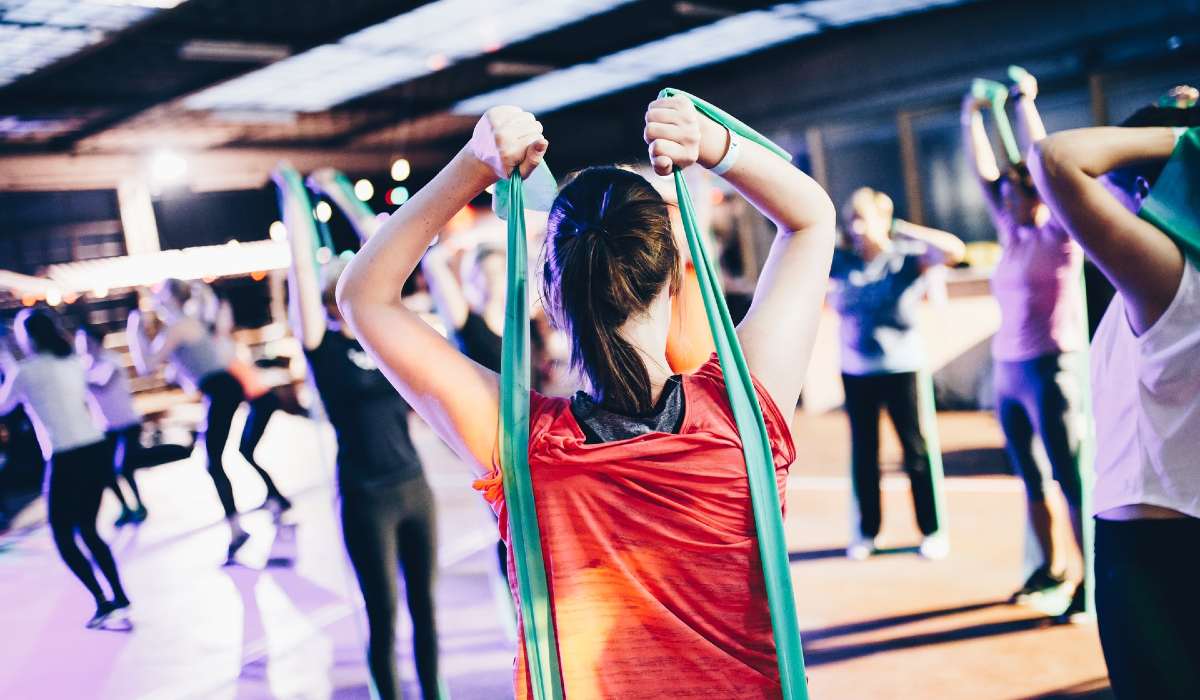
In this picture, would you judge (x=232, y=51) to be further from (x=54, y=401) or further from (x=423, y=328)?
(x=423, y=328)

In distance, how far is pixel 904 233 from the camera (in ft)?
12.6

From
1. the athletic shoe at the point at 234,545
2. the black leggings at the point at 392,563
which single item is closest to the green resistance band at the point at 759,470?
the black leggings at the point at 392,563

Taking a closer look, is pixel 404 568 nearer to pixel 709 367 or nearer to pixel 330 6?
pixel 709 367

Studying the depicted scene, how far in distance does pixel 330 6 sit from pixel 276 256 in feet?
8.64

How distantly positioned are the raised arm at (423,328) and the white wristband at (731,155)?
20cm

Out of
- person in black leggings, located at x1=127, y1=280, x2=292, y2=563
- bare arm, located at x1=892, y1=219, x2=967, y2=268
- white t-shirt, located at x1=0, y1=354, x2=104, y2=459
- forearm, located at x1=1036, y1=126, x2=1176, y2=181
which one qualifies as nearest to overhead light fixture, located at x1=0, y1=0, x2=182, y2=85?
person in black leggings, located at x1=127, y1=280, x2=292, y2=563

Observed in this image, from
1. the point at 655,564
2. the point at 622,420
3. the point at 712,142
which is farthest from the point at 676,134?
the point at 655,564

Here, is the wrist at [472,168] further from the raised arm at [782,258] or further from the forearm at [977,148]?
the forearm at [977,148]

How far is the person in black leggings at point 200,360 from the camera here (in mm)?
3375

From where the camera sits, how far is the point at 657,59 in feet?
29.0

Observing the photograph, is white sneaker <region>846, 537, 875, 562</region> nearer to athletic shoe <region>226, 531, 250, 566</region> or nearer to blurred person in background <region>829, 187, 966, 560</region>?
blurred person in background <region>829, 187, 966, 560</region>

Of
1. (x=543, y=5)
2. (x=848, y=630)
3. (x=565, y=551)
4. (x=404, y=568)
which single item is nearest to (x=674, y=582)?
(x=565, y=551)

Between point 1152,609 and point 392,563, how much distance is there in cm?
171

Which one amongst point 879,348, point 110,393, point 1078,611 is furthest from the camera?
point 879,348
